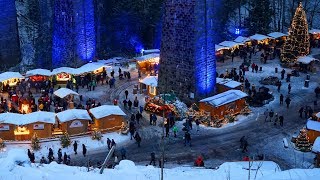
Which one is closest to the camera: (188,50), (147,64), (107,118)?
(107,118)

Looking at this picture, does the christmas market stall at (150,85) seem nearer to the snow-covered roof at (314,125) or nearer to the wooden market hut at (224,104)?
the wooden market hut at (224,104)

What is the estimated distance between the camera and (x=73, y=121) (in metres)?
30.5

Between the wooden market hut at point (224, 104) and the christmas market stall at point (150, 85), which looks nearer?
the wooden market hut at point (224, 104)

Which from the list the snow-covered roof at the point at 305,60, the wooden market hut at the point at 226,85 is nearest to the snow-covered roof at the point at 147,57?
the wooden market hut at the point at 226,85

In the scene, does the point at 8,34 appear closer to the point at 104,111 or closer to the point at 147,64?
the point at 147,64

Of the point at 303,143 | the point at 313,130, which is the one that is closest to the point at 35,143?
the point at 303,143

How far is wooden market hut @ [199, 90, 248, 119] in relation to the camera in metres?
33.2

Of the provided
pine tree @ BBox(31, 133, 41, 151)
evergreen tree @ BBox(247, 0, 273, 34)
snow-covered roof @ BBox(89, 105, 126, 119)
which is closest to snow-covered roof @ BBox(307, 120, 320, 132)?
snow-covered roof @ BBox(89, 105, 126, 119)

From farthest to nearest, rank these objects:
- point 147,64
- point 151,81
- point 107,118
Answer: point 147,64
point 151,81
point 107,118

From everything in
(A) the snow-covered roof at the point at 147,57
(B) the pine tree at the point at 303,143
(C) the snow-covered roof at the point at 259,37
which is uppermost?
(C) the snow-covered roof at the point at 259,37

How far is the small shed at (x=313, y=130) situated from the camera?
29297mm

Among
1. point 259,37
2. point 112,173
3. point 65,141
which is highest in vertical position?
point 112,173

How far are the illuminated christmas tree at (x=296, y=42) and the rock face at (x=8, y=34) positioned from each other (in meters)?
24.2

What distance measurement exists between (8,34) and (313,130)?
29508 millimetres
